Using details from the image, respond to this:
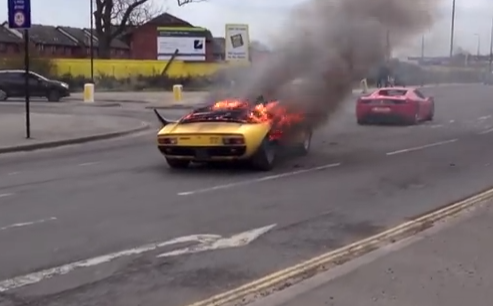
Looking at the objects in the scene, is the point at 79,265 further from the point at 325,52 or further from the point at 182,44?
the point at 182,44

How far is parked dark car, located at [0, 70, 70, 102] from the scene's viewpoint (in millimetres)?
44469

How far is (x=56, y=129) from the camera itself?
25.7 metres

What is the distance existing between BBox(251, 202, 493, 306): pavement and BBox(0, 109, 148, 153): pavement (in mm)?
13301

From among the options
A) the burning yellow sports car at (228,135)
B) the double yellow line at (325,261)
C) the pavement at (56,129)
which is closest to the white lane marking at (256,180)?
the burning yellow sports car at (228,135)

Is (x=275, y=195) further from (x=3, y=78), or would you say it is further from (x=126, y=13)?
(x=126, y=13)

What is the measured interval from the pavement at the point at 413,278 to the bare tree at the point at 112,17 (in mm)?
60729

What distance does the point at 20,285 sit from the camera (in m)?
7.43

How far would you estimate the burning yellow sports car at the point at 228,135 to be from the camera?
15.1 metres

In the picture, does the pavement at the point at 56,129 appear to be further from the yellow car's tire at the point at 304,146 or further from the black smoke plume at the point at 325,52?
the yellow car's tire at the point at 304,146

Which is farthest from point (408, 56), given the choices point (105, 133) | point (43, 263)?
point (43, 263)

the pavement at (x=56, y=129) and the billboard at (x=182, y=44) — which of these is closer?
the pavement at (x=56, y=129)

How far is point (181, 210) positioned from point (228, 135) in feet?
12.6

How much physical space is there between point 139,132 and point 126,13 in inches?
1733

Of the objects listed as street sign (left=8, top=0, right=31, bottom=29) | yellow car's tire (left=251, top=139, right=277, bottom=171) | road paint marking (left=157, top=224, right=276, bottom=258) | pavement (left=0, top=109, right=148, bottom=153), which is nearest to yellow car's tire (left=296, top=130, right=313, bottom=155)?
yellow car's tire (left=251, top=139, right=277, bottom=171)
